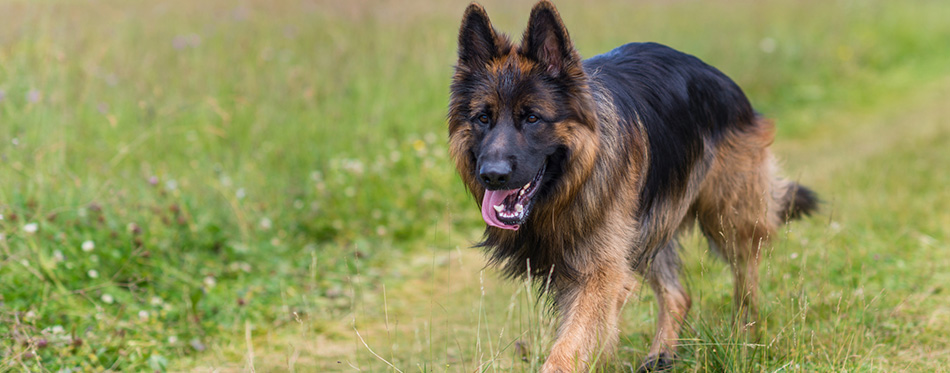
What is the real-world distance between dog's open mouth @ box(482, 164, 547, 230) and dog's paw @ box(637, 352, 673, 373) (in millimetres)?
960

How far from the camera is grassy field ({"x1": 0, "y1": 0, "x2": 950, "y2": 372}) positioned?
359cm

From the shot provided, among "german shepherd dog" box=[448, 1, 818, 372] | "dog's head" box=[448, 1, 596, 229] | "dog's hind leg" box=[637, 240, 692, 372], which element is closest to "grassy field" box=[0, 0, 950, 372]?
"dog's hind leg" box=[637, 240, 692, 372]

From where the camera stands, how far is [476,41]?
3.25 meters

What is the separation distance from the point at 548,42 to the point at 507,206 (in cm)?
71

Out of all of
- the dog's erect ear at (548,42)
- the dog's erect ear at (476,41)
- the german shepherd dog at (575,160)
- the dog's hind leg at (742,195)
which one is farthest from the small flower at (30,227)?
the dog's hind leg at (742,195)

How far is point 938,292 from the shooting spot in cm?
416

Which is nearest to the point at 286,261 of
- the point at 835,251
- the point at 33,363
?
the point at 33,363

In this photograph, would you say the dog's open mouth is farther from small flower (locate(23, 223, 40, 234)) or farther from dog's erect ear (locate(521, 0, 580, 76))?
small flower (locate(23, 223, 40, 234))

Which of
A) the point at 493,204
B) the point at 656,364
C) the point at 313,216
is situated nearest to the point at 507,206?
the point at 493,204

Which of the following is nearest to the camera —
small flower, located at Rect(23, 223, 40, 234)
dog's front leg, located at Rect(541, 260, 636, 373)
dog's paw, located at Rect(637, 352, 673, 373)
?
dog's front leg, located at Rect(541, 260, 636, 373)

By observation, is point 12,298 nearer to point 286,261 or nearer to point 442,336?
point 286,261

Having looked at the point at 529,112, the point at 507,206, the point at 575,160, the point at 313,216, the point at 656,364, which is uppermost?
the point at 529,112

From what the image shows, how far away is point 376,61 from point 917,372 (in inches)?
224

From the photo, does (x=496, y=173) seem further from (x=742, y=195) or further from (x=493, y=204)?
(x=742, y=195)
